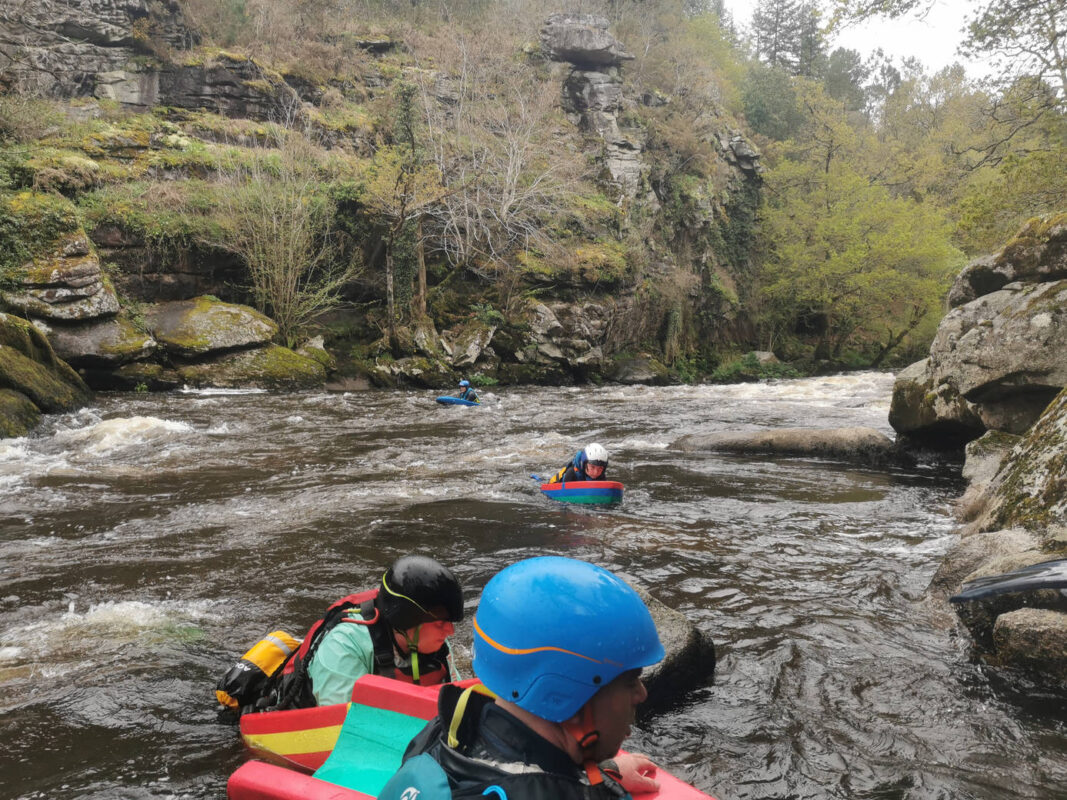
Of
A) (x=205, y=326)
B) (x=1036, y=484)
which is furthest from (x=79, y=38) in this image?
(x=1036, y=484)

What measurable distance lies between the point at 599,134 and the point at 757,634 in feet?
101

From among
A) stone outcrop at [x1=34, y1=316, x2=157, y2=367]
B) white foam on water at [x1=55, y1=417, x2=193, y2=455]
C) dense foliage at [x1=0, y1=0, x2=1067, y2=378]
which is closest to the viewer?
white foam on water at [x1=55, y1=417, x2=193, y2=455]

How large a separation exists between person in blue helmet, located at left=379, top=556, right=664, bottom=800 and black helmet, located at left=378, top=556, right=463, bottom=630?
1.44 meters

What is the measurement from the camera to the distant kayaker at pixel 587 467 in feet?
27.3

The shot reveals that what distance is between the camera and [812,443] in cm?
1191

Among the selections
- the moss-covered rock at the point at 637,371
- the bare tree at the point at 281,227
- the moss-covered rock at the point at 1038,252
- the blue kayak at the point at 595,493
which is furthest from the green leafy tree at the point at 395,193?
the moss-covered rock at the point at 1038,252

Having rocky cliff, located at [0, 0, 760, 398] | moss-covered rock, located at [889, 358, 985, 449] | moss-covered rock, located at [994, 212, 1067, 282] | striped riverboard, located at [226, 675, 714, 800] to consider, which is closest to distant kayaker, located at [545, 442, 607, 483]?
moss-covered rock, located at [889, 358, 985, 449]

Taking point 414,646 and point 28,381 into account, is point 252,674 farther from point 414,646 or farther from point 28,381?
point 28,381

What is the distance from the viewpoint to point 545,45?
3388cm

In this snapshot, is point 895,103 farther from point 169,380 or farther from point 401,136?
point 169,380

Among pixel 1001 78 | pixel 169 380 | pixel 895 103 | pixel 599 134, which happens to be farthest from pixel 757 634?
pixel 895 103

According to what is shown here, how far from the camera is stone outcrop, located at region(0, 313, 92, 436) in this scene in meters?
11.0

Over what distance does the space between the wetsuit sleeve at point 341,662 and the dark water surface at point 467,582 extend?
68cm

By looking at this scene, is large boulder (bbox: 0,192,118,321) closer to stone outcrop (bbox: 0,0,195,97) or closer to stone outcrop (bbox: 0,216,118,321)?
stone outcrop (bbox: 0,216,118,321)
